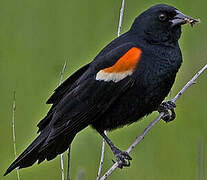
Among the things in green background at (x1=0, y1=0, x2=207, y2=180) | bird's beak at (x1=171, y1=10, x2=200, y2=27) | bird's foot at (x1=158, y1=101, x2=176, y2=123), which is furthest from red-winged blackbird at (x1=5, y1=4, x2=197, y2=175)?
green background at (x1=0, y1=0, x2=207, y2=180)

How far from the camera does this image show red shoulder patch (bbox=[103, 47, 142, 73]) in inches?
208

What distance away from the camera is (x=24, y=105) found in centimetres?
710

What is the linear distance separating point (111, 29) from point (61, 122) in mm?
2185

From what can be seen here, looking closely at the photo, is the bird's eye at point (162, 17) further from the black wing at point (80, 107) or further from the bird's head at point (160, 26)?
the black wing at point (80, 107)

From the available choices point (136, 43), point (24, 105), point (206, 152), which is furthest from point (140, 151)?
point (136, 43)

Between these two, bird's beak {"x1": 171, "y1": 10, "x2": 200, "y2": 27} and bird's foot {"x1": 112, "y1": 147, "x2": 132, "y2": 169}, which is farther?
bird's foot {"x1": 112, "y1": 147, "x2": 132, "y2": 169}

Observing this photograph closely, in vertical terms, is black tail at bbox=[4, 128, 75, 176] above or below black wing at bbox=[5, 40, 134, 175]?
below

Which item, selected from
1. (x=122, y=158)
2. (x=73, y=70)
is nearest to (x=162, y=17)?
(x=122, y=158)

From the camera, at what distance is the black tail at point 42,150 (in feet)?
17.3

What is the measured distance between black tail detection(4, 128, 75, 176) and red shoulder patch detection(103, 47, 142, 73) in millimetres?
483

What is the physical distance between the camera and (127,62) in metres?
5.28

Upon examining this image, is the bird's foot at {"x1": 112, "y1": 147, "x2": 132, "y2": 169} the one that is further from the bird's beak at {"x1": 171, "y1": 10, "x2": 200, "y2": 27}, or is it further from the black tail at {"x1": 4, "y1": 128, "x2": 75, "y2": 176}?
the bird's beak at {"x1": 171, "y1": 10, "x2": 200, "y2": 27}

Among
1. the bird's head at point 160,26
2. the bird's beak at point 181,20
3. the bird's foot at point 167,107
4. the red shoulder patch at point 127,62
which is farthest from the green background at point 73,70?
the bird's beak at point 181,20

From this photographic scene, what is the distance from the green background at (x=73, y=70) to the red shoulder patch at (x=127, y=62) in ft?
2.91
